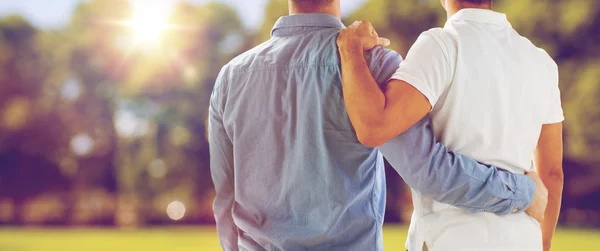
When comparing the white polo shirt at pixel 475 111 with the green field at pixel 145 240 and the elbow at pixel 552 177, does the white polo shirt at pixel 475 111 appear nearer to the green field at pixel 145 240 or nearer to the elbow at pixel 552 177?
the elbow at pixel 552 177

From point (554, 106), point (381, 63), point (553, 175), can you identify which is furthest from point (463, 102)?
point (553, 175)

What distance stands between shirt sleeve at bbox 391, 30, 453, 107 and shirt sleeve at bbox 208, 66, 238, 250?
0.67m

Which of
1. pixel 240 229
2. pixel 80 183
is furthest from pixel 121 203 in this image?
pixel 240 229

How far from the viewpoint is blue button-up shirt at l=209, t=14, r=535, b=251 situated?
206cm

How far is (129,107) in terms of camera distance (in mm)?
24781

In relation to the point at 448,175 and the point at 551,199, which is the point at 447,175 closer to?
the point at 448,175

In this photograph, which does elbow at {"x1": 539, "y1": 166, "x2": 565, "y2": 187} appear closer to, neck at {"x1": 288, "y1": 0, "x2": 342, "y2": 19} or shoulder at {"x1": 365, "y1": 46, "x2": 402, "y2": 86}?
shoulder at {"x1": 365, "y1": 46, "x2": 402, "y2": 86}

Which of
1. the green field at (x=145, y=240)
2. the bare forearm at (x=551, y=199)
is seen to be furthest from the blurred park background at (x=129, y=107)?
the bare forearm at (x=551, y=199)

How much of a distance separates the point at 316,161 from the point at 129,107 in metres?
23.4

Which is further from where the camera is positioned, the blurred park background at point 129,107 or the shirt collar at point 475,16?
the blurred park background at point 129,107

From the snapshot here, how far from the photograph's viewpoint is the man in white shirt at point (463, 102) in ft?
6.64

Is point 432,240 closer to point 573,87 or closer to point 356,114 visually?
point 356,114

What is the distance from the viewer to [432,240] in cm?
210

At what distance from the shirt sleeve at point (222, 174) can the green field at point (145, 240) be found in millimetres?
11354
